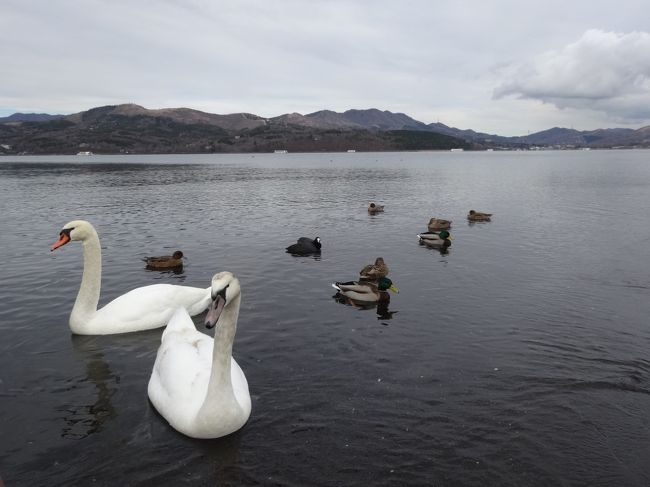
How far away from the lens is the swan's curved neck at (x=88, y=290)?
12242mm

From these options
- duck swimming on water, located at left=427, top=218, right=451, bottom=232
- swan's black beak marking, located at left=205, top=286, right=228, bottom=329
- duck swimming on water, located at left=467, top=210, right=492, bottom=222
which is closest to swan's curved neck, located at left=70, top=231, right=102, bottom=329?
swan's black beak marking, located at left=205, top=286, right=228, bottom=329

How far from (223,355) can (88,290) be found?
6.43 m

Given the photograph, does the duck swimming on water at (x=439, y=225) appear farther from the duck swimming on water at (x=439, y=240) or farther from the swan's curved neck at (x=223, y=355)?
the swan's curved neck at (x=223, y=355)

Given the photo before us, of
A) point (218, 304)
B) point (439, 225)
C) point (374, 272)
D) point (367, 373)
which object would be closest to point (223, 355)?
point (218, 304)

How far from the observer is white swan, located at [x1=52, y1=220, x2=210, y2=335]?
40.2 ft

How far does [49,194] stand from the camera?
4878cm

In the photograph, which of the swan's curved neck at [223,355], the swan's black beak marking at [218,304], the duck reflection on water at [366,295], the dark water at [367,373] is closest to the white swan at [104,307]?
the dark water at [367,373]

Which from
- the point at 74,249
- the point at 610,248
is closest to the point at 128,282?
the point at 74,249

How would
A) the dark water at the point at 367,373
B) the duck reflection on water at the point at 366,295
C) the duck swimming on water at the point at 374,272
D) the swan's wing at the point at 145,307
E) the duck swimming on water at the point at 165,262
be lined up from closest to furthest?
the dark water at the point at 367,373 < the swan's wing at the point at 145,307 < the duck reflection on water at the point at 366,295 < the duck swimming on water at the point at 374,272 < the duck swimming on water at the point at 165,262

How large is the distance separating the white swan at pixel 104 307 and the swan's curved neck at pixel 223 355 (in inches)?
216

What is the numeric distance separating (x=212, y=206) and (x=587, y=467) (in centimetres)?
Answer: 3544

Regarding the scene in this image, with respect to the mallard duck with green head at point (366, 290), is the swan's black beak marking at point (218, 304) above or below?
above

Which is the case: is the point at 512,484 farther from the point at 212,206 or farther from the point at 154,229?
the point at 212,206

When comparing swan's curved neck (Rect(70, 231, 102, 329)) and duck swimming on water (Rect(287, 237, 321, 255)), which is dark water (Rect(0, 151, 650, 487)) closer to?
swan's curved neck (Rect(70, 231, 102, 329))
